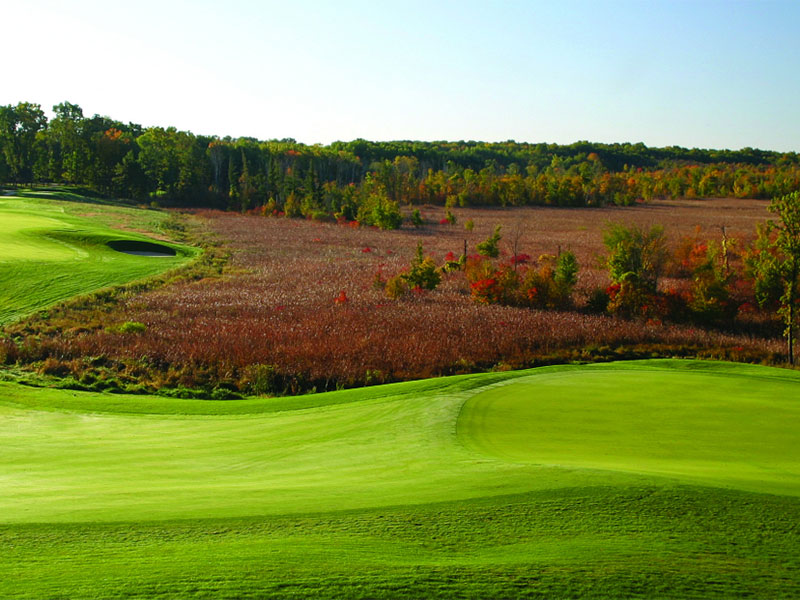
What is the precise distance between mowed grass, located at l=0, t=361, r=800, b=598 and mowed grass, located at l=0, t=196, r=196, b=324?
21722 mm

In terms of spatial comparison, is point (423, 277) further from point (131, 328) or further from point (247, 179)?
point (247, 179)

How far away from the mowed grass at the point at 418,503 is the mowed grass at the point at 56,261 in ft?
71.3

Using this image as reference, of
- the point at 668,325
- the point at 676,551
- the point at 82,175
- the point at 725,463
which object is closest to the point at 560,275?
the point at 668,325

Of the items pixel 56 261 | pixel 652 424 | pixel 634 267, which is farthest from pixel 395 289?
pixel 652 424

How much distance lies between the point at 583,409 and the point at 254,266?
37.1 m

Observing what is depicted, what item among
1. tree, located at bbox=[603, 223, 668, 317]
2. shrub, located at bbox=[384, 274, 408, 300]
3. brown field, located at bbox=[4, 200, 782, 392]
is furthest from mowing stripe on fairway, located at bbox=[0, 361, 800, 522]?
shrub, located at bbox=[384, 274, 408, 300]

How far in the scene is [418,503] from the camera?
22.6ft

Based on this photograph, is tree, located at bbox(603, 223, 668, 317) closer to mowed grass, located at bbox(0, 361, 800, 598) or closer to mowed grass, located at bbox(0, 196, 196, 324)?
mowed grass, located at bbox(0, 361, 800, 598)

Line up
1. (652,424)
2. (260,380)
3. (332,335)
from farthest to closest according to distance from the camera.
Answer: (332,335)
(260,380)
(652,424)

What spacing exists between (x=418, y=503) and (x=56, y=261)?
38621mm

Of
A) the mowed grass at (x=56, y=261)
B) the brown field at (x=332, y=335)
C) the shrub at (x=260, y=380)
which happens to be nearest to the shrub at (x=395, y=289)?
the brown field at (x=332, y=335)

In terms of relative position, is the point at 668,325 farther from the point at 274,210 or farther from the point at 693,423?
the point at 274,210

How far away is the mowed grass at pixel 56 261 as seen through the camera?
3262 centimetres

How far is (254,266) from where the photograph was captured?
4731 cm
